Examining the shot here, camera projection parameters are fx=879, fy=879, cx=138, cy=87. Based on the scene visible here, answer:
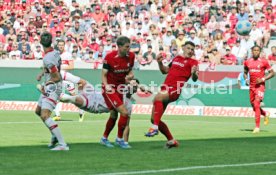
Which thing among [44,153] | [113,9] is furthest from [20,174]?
[113,9]

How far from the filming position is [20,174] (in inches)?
473

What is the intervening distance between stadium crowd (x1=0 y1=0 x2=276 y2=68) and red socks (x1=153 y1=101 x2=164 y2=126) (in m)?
16.1

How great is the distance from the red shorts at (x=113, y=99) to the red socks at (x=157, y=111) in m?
0.67

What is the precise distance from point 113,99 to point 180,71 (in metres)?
1.50

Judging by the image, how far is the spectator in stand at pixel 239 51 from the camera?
33353 mm

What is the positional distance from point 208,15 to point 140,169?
23869 mm

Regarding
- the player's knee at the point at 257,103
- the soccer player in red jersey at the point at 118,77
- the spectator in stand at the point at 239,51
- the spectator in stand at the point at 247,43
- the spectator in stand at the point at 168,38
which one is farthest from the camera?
the spectator in stand at the point at 168,38

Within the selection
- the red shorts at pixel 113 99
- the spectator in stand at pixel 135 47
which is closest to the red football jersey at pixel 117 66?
the red shorts at pixel 113 99

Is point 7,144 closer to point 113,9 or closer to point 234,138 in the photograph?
point 234,138

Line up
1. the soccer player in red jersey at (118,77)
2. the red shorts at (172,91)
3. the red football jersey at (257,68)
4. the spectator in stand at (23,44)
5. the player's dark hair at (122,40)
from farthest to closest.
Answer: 1. the spectator in stand at (23,44)
2. the red football jersey at (257,68)
3. the red shorts at (172,91)
4. the soccer player in red jersey at (118,77)
5. the player's dark hair at (122,40)

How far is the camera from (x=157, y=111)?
16.8 m

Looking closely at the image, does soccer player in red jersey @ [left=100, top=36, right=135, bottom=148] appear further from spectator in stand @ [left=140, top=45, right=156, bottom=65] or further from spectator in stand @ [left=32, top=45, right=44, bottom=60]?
spectator in stand @ [left=32, top=45, right=44, bottom=60]

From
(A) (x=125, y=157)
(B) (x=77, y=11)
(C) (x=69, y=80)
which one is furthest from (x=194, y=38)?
(A) (x=125, y=157)

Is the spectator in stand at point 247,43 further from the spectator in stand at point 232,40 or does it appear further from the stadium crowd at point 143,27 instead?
the spectator in stand at point 232,40
